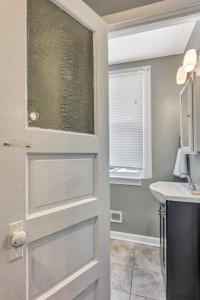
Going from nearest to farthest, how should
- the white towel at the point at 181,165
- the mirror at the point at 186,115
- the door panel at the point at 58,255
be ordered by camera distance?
the door panel at the point at 58,255, the mirror at the point at 186,115, the white towel at the point at 181,165

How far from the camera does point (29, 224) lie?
0.87 m

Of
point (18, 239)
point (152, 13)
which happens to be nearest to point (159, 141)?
point (152, 13)

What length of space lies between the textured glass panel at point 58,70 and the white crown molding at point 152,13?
257mm

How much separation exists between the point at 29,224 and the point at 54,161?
27cm

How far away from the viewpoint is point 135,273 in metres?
2.36

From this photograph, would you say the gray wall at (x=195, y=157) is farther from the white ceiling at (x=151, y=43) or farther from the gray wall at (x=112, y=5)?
the gray wall at (x=112, y=5)

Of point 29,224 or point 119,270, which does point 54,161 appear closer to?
point 29,224

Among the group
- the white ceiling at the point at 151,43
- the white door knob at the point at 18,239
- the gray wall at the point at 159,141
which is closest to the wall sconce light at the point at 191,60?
the white ceiling at the point at 151,43

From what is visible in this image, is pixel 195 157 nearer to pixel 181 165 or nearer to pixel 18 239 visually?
pixel 181 165

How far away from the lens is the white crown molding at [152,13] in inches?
49.5

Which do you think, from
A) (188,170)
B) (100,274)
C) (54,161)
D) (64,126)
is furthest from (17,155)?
(188,170)

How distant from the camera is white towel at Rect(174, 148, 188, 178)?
2.66 metres

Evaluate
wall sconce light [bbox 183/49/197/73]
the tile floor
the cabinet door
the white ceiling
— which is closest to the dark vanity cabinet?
the cabinet door

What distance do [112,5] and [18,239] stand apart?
1.39 m
